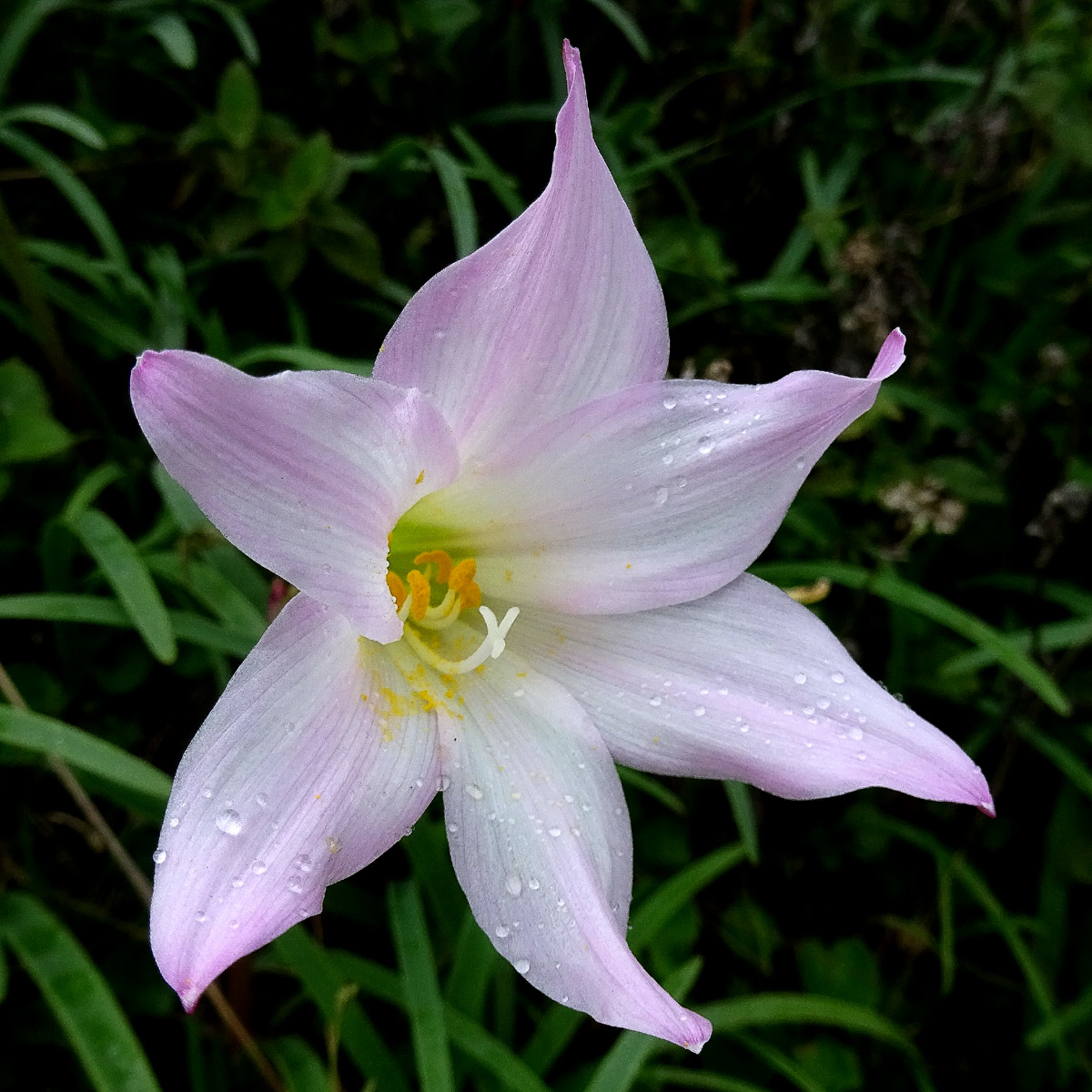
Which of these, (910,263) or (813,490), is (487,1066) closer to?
(813,490)

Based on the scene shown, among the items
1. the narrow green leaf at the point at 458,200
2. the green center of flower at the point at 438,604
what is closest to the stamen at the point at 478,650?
the green center of flower at the point at 438,604

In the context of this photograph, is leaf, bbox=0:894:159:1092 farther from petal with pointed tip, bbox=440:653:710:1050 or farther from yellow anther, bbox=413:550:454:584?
yellow anther, bbox=413:550:454:584

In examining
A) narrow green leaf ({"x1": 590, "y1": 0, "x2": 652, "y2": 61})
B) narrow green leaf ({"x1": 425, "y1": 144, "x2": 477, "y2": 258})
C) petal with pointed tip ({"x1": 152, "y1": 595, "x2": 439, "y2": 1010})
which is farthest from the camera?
narrow green leaf ({"x1": 590, "y1": 0, "x2": 652, "y2": 61})

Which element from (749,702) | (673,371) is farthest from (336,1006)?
(673,371)

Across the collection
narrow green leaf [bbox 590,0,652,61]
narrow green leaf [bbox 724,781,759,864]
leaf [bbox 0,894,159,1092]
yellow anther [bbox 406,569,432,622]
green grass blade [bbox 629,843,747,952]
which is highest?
narrow green leaf [bbox 590,0,652,61]

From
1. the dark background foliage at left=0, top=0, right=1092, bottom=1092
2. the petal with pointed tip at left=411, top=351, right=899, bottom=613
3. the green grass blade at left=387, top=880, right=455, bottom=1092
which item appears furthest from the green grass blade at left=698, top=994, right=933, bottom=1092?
the petal with pointed tip at left=411, top=351, right=899, bottom=613

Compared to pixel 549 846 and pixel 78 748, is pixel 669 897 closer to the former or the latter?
pixel 549 846

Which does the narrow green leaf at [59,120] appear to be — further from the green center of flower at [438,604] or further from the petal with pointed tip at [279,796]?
the petal with pointed tip at [279,796]
